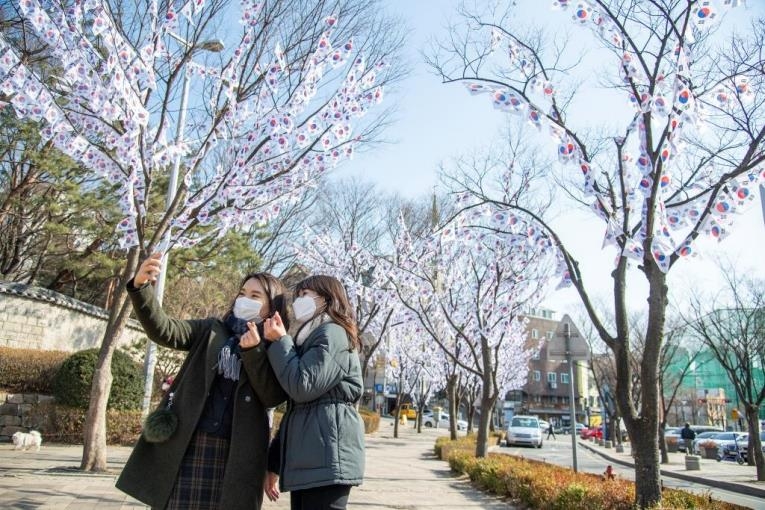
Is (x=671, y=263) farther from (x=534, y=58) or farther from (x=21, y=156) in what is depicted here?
(x=21, y=156)

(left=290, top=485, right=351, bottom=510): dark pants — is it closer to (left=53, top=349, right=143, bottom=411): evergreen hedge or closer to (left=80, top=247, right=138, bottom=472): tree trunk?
(left=80, top=247, right=138, bottom=472): tree trunk

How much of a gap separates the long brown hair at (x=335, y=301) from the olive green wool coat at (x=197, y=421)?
36 cm

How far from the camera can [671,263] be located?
5340mm

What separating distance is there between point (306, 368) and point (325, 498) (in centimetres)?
49

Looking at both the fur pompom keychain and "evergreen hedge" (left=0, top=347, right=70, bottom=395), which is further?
"evergreen hedge" (left=0, top=347, right=70, bottom=395)

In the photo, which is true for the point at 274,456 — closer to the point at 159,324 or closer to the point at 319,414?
the point at 319,414

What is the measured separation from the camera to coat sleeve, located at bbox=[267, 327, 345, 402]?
2168mm

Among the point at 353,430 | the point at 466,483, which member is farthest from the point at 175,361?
the point at 353,430

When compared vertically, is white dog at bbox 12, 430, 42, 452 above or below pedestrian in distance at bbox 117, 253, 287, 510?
below

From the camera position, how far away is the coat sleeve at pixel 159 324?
95.1 inches

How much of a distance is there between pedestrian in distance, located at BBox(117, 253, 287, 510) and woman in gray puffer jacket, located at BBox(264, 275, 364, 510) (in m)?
0.12

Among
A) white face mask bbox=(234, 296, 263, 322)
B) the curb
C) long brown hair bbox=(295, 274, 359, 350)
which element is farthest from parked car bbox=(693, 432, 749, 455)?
Result: white face mask bbox=(234, 296, 263, 322)

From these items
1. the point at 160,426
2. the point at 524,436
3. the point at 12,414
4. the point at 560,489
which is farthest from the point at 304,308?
the point at 524,436

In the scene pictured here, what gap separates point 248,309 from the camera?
8.55ft
